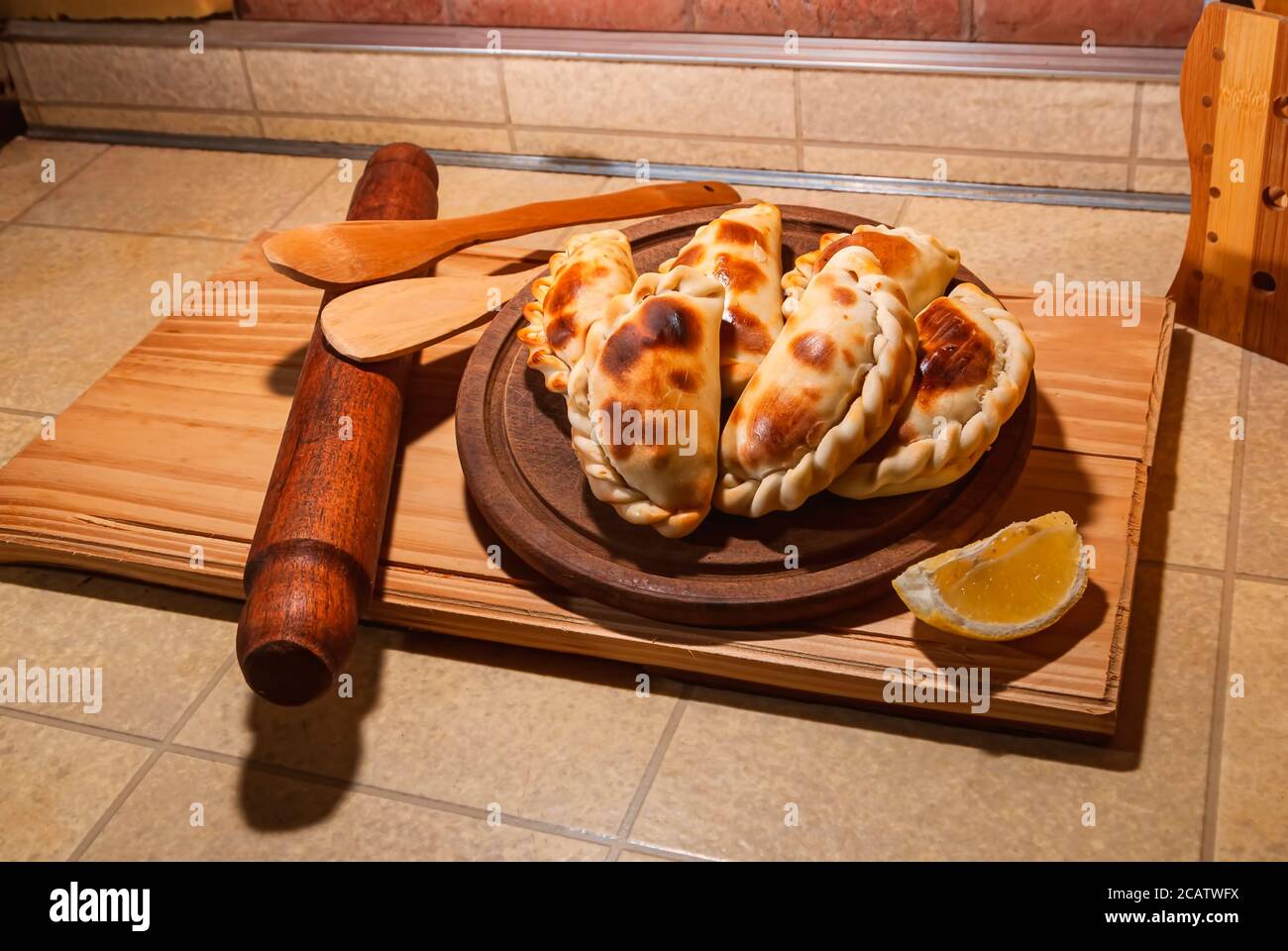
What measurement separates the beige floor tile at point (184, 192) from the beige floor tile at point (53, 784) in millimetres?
969

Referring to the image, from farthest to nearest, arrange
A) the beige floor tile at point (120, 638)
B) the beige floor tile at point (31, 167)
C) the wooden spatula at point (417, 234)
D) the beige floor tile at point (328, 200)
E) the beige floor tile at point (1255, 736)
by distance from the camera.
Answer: the beige floor tile at point (31, 167) < the beige floor tile at point (328, 200) < the wooden spatula at point (417, 234) < the beige floor tile at point (120, 638) < the beige floor tile at point (1255, 736)

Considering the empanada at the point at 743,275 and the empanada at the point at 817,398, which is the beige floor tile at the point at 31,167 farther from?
the empanada at the point at 817,398

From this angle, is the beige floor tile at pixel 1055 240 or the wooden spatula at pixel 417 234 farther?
the beige floor tile at pixel 1055 240

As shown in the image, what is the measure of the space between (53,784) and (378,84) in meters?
1.24

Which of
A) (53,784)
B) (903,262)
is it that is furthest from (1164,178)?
(53,784)

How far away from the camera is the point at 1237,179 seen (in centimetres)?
127

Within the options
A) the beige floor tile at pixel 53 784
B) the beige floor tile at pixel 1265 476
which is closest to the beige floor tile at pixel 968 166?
the beige floor tile at pixel 1265 476

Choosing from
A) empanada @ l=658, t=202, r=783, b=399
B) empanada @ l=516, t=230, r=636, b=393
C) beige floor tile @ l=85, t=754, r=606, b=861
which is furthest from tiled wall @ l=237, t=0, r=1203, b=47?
beige floor tile @ l=85, t=754, r=606, b=861

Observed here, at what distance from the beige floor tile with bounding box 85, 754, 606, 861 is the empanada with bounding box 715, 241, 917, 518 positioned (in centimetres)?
32

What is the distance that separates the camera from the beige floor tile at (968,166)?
1614mm

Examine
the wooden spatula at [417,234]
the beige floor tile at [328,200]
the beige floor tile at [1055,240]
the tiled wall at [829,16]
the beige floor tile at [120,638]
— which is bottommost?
the beige floor tile at [120,638]

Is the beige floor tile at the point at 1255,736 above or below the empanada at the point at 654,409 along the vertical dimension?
below

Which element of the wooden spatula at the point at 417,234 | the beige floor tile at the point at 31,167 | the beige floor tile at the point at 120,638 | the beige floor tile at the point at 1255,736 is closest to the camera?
the beige floor tile at the point at 1255,736

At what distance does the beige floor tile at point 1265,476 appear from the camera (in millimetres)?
1101
